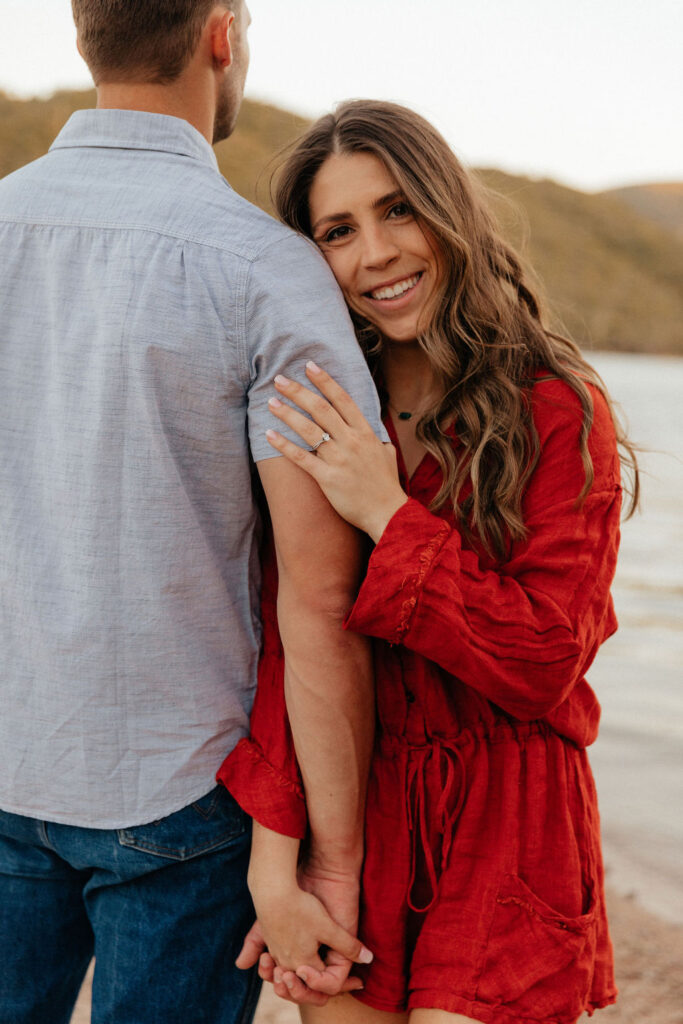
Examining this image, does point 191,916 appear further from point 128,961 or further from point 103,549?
point 103,549

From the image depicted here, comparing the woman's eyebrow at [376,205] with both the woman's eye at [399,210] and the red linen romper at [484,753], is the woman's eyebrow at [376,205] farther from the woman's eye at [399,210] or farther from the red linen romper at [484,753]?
the red linen romper at [484,753]

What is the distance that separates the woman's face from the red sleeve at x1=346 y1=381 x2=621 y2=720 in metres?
0.49

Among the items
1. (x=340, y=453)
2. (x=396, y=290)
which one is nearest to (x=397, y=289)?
(x=396, y=290)

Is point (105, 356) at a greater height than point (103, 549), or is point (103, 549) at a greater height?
A: point (105, 356)

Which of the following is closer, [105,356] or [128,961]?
[105,356]

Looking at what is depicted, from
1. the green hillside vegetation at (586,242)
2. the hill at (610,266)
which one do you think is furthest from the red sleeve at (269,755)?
the hill at (610,266)

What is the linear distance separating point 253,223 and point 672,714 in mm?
4362

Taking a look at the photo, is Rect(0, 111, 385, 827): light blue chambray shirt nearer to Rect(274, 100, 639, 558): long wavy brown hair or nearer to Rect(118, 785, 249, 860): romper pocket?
Rect(118, 785, 249, 860): romper pocket

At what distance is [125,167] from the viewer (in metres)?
1.38

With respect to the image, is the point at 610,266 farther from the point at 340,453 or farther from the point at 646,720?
the point at 340,453

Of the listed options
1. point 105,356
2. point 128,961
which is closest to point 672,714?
point 128,961

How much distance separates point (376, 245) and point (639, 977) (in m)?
2.39

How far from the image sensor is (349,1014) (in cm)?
169

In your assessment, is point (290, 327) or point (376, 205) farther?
point (376, 205)
